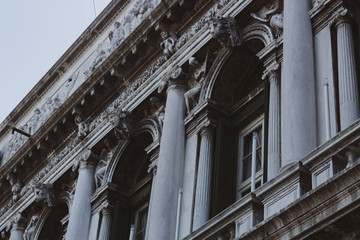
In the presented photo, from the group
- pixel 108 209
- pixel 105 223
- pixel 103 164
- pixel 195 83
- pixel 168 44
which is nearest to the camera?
pixel 195 83

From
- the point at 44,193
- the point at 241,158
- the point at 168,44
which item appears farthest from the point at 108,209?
the point at 241,158

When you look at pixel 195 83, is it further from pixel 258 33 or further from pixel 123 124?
pixel 123 124

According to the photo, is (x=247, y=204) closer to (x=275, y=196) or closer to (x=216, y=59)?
(x=275, y=196)

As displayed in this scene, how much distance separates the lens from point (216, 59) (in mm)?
19297

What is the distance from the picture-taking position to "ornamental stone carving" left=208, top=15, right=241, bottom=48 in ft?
61.2

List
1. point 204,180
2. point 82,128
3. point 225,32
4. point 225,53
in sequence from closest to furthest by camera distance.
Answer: point 204,180, point 225,32, point 225,53, point 82,128

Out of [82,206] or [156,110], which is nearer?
[156,110]

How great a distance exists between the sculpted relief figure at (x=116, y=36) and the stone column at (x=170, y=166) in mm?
A: 4271

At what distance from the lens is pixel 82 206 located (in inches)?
845

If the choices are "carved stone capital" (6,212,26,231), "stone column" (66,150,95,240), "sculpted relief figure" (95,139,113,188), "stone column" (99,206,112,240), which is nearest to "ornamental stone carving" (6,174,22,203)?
"carved stone capital" (6,212,26,231)

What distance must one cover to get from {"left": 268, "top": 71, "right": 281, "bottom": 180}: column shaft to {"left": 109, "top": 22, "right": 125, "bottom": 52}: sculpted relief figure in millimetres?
7871

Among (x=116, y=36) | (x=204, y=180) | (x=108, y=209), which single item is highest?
(x=116, y=36)

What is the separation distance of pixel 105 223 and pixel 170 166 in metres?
3.38

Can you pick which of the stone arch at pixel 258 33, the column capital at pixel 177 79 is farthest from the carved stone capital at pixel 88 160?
the stone arch at pixel 258 33
